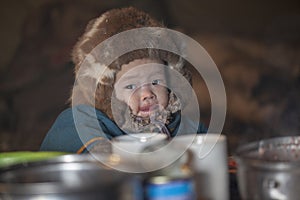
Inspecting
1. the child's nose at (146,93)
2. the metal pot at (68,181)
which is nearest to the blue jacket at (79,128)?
the child's nose at (146,93)

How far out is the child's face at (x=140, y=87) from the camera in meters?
1.25

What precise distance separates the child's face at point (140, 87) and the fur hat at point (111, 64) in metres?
0.02

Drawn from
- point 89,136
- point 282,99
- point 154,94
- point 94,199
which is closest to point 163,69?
point 154,94

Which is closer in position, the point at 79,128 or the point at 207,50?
the point at 79,128

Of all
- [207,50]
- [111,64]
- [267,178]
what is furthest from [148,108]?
[207,50]

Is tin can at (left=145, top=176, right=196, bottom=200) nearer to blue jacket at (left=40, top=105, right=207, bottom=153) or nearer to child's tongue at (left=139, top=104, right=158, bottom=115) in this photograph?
blue jacket at (left=40, top=105, right=207, bottom=153)

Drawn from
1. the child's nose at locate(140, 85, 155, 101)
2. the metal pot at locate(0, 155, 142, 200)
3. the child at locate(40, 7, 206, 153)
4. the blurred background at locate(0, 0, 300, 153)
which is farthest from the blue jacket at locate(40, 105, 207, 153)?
the blurred background at locate(0, 0, 300, 153)

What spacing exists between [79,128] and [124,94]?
9.4 inches

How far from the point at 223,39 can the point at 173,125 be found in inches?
39.8

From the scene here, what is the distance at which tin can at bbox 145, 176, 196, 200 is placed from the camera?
493 millimetres

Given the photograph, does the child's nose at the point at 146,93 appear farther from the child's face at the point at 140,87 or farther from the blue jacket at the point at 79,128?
the blue jacket at the point at 79,128

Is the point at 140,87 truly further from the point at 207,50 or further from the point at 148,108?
the point at 207,50

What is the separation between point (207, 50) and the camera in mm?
2133

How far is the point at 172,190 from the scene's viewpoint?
0.49m
